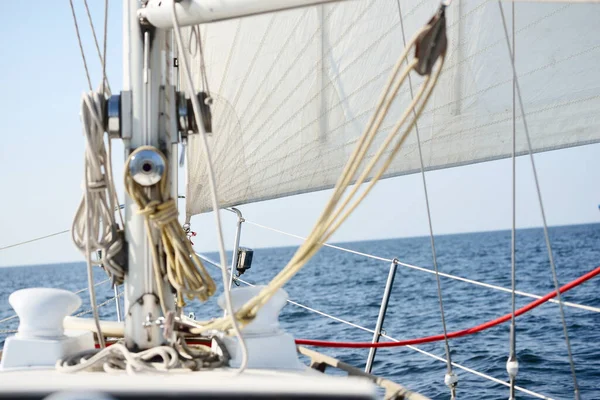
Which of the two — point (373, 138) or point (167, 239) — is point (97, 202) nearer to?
point (167, 239)

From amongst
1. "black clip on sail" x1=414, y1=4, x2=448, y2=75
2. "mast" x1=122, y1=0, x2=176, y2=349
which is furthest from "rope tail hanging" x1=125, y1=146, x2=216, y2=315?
"black clip on sail" x1=414, y1=4, x2=448, y2=75

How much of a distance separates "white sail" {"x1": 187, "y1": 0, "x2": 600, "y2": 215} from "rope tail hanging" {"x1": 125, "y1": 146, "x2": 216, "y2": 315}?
1.62m

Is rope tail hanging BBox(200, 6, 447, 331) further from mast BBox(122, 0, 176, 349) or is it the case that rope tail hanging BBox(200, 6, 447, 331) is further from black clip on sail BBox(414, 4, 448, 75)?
mast BBox(122, 0, 176, 349)

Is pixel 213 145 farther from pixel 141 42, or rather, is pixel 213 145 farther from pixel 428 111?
pixel 141 42

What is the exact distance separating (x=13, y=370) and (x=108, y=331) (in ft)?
1.84

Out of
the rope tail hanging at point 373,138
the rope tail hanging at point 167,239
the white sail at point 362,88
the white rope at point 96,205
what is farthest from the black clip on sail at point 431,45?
the white sail at point 362,88

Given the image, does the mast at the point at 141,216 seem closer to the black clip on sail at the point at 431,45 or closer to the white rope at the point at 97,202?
the white rope at the point at 97,202

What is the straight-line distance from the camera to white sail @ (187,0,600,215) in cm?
326

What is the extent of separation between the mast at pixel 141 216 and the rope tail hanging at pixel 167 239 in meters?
0.04

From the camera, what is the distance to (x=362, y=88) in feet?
11.9

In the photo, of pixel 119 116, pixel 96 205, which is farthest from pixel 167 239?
pixel 119 116

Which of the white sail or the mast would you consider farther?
the white sail

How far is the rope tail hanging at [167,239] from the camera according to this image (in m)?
2.05

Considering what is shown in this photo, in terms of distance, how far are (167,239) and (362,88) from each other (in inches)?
70.9
